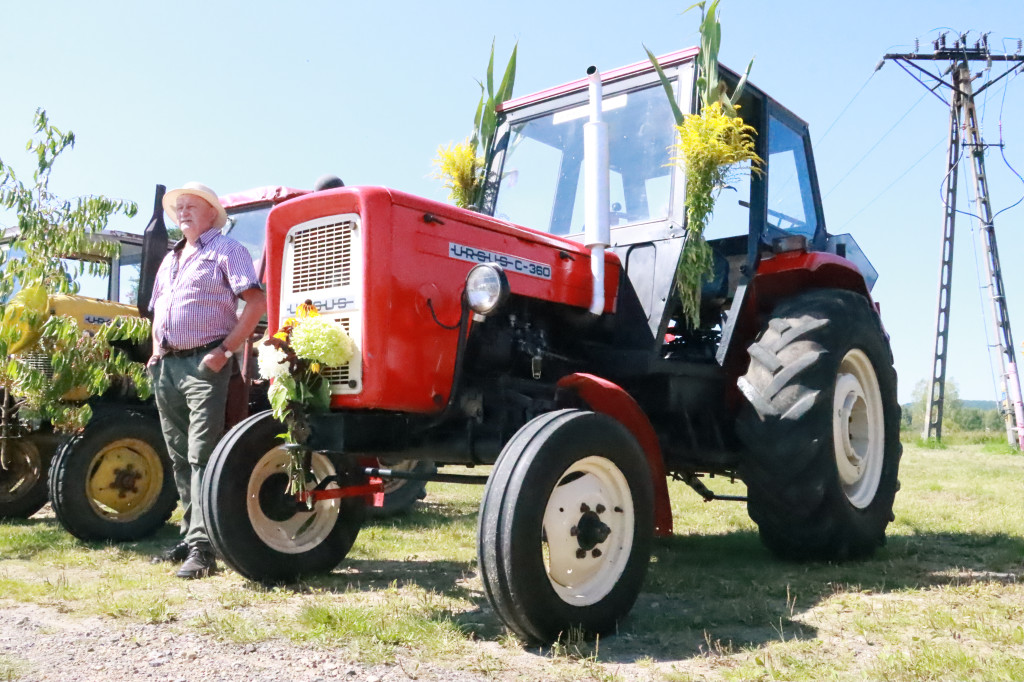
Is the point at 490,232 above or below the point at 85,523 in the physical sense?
above

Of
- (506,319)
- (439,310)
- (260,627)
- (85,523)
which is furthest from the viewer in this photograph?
(85,523)

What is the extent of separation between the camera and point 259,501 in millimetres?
4020

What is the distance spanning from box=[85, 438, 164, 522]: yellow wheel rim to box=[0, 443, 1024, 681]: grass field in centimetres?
31

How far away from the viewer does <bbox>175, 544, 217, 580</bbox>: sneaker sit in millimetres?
4164

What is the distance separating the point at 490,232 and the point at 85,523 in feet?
10.7

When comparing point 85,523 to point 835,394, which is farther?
point 85,523

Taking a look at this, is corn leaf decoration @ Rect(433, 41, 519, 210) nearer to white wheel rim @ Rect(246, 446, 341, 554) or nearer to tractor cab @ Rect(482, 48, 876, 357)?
tractor cab @ Rect(482, 48, 876, 357)

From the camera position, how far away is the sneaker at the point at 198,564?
4.16 m

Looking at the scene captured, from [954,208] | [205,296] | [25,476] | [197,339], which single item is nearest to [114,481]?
[25,476]

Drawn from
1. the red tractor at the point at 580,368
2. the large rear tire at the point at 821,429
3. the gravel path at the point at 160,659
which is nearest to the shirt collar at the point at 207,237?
the red tractor at the point at 580,368

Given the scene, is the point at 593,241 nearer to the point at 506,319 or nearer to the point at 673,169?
the point at 506,319

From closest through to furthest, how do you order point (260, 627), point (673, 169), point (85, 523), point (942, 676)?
point (942, 676), point (260, 627), point (673, 169), point (85, 523)

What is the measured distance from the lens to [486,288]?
3324 millimetres

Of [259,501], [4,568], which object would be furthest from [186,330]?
[4,568]
